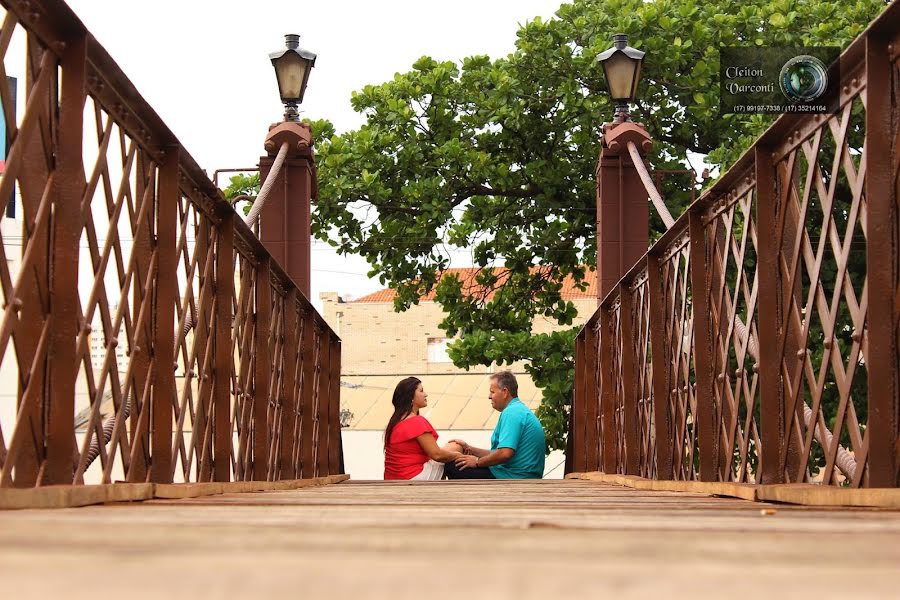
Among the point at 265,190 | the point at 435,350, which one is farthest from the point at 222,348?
the point at 435,350

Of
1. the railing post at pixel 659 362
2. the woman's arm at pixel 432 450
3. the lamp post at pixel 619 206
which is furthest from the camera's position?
the lamp post at pixel 619 206

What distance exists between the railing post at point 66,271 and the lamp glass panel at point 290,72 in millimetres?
6831

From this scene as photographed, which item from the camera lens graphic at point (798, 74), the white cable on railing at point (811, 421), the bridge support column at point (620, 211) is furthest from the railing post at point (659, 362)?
the bridge support column at point (620, 211)

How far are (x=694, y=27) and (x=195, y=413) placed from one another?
1147 cm

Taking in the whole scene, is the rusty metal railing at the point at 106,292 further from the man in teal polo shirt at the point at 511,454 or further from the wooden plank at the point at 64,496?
the man in teal polo shirt at the point at 511,454

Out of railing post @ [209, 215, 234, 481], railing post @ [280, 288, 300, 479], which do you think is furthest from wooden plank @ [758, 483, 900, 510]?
railing post @ [280, 288, 300, 479]

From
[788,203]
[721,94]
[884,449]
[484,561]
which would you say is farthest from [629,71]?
[484,561]

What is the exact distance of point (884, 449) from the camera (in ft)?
9.23

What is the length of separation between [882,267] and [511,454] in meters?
6.86

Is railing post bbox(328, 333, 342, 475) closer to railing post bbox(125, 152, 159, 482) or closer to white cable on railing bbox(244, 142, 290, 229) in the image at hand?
white cable on railing bbox(244, 142, 290, 229)

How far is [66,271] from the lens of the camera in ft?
9.34

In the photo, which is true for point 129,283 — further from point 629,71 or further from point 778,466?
point 629,71

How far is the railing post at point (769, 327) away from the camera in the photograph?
12.6 ft

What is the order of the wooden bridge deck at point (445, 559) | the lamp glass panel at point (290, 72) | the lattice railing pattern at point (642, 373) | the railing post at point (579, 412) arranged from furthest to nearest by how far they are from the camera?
the railing post at point (579, 412)
the lamp glass panel at point (290, 72)
the lattice railing pattern at point (642, 373)
the wooden bridge deck at point (445, 559)
